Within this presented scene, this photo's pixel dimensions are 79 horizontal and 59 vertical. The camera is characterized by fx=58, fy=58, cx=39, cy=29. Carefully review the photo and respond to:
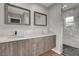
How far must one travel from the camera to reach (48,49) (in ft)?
5.52

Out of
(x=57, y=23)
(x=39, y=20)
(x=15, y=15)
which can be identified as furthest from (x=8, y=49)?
(x=57, y=23)

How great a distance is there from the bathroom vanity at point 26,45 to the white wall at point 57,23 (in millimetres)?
134

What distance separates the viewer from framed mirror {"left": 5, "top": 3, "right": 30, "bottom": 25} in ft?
4.11

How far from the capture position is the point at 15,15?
1310 mm

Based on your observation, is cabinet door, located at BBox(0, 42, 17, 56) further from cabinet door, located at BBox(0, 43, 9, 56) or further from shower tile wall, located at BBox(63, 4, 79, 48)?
shower tile wall, located at BBox(63, 4, 79, 48)

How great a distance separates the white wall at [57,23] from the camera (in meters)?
1.48

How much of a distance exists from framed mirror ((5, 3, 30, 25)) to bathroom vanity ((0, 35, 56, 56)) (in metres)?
0.42

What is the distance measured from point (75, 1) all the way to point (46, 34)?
1.06 metres

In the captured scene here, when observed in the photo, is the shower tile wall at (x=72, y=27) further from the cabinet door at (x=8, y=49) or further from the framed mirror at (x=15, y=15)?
the cabinet door at (x=8, y=49)

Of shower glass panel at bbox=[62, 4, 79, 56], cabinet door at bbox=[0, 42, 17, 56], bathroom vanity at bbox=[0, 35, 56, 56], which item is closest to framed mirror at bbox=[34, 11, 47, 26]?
bathroom vanity at bbox=[0, 35, 56, 56]

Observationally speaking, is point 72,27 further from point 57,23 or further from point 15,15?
point 15,15

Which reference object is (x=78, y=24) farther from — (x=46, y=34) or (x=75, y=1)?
(x=46, y=34)

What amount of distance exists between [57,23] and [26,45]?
96 cm

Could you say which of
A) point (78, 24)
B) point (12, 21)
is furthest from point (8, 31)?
point (78, 24)
